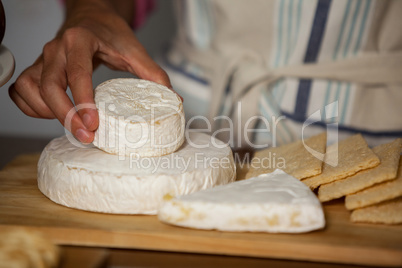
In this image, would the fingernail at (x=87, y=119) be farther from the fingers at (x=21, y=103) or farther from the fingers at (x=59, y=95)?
the fingers at (x=21, y=103)

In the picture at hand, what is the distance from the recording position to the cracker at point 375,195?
1280 millimetres

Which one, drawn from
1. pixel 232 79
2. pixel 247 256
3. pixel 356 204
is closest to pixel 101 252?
pixel 247 256

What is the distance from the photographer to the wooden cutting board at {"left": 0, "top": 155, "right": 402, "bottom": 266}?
1.17 metres

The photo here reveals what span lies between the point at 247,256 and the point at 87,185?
481 millimetres

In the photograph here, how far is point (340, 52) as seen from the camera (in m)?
1.89

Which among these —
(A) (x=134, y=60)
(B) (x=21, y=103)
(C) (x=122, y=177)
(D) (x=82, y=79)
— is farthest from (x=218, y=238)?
(B) (x=21, y=103)

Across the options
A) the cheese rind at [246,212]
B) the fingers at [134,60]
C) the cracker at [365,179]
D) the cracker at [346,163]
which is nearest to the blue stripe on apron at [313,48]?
the cracker at [346,163]

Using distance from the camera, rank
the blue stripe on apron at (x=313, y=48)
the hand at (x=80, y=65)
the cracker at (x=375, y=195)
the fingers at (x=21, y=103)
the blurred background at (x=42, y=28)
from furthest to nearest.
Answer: the blurred background at (x=42, y=28) → the blue stripe on apron at (x=313, y=48) → the fingers at (x=21, y=103) → the hand at (x=80, y=65) → the cracker at (x=375, y=195)

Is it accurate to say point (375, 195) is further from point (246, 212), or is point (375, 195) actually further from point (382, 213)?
point (246, 212)

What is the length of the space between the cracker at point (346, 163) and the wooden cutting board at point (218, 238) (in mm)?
133

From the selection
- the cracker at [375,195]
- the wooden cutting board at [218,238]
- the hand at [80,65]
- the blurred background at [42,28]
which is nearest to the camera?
the wooden cutting board at [218,238]

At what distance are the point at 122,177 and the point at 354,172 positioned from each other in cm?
69

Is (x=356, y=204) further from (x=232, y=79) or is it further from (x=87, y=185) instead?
(x=232, y=79)

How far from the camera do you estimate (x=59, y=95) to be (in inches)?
55.4
